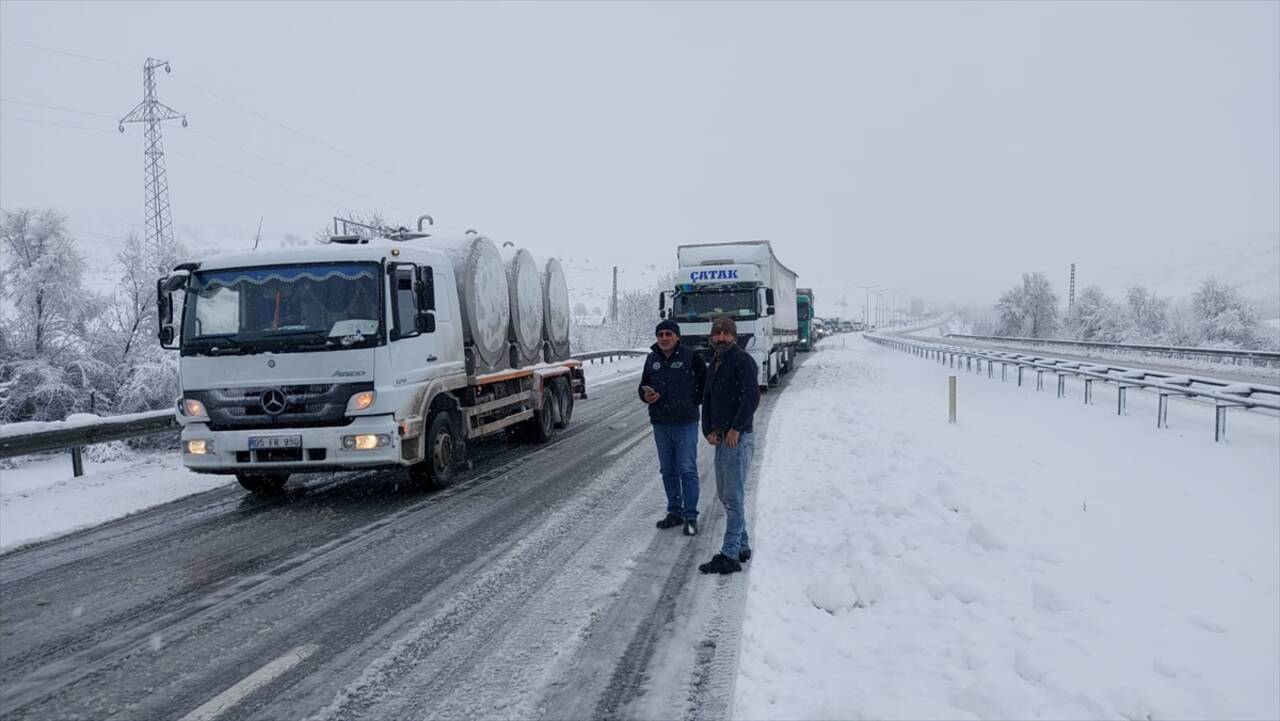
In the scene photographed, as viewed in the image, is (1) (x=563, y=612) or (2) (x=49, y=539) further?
(2) (x=49, y=539)

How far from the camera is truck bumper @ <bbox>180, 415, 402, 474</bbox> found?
751cm

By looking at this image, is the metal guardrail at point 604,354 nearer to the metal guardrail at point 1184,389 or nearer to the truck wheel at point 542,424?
the metal guardrail at point 1184,389

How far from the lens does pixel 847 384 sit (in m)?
23.3

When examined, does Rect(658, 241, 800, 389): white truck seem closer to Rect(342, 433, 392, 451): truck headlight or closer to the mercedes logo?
Rect(342, 433, 392, 451): truck headlight

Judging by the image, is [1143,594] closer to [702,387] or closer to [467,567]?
[702,387]

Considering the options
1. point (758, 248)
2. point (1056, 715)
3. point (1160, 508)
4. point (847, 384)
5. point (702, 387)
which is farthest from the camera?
point (847, 384)

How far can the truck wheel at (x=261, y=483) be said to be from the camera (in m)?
8.70

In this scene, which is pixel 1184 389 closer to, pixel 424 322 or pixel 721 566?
pixel 721 566

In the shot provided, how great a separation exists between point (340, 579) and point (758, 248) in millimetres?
16717

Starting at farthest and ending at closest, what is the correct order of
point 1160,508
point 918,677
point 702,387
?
point 1160,508
point 702,387
point 918,677

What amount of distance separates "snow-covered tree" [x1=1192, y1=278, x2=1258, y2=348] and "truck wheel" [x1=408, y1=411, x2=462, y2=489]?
207ft

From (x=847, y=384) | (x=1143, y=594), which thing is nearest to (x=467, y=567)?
(x=1143, y=594)

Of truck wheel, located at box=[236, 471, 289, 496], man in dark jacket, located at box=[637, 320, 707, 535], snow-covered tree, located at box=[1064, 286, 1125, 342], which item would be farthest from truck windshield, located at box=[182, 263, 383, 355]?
snow-covered tree, located at box=[1064, 286, 1125, 342]

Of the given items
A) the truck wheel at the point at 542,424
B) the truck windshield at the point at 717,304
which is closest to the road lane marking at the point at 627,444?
the truck wheel at the point at 542,424
